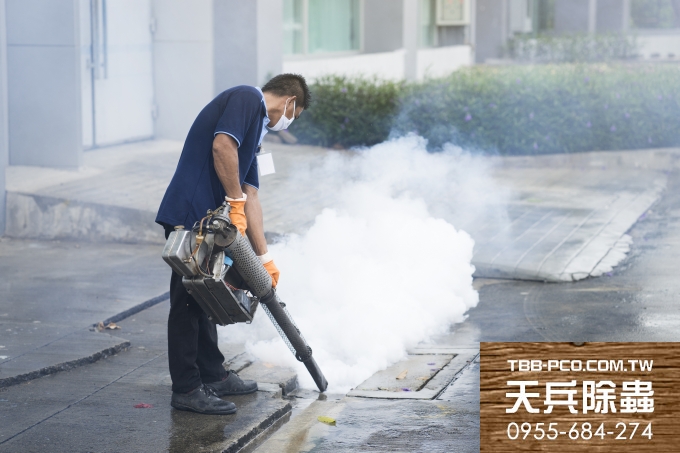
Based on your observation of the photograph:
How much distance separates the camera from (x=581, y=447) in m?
2.63

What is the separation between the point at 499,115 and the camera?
502 inches

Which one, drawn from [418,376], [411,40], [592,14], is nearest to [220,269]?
[418,376]

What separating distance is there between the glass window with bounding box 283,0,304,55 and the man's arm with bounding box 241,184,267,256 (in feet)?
35.5

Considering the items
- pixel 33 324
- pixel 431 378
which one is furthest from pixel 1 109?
pixel 431 378

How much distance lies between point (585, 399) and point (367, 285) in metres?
3.44

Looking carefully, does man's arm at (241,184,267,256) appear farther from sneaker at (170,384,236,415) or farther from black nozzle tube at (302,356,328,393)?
sneaker at (170,384,236,415)

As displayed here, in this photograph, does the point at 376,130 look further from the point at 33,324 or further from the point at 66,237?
the point at 33,324

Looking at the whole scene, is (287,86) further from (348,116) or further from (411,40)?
(411,40)

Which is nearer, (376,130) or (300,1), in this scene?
(376,130)

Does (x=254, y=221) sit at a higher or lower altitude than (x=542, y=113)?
lower

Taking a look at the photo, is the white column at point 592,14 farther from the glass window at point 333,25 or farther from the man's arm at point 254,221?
the man's arm at point 254,221

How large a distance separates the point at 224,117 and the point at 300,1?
11.9 meters

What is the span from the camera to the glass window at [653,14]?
25.8 metres


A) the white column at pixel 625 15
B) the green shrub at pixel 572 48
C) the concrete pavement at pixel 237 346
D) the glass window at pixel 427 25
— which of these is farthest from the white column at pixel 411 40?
the white column at pixel 625 15
